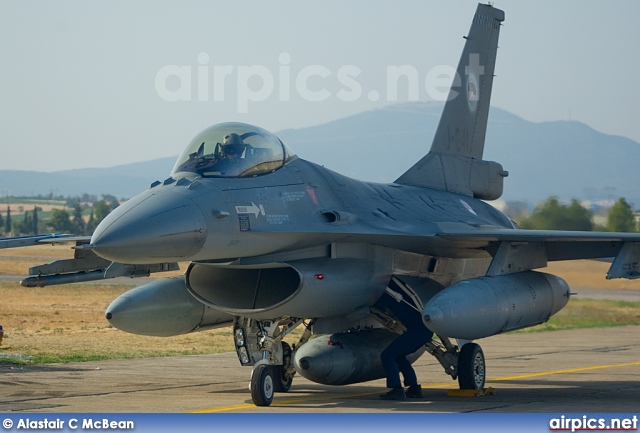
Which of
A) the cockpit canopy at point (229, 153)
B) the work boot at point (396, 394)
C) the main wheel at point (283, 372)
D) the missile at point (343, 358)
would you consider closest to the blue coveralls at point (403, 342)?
the work boot at point (396, 394)

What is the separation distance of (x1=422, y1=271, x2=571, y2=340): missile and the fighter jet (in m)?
0.02

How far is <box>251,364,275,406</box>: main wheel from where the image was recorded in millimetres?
12695

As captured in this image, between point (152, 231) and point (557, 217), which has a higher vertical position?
point (557, 217)

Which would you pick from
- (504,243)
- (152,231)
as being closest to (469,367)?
(504,243)

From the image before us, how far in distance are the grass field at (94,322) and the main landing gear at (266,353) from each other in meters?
5.77

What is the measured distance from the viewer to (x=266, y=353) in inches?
513

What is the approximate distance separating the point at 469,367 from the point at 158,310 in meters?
4.21

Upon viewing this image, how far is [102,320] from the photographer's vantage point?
29188 millimetres

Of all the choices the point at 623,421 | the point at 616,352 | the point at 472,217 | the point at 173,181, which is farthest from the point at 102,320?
the point at 623,421

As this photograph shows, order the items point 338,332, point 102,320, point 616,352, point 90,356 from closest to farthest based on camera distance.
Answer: point 338,332, point 90,356, point 616,352, point 102,320

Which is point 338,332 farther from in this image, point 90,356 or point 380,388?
point 90,356

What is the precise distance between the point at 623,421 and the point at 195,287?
17.4 ft

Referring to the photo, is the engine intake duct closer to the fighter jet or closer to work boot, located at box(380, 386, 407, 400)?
the fighter jet

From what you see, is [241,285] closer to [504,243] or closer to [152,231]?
[152,231]
